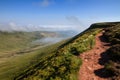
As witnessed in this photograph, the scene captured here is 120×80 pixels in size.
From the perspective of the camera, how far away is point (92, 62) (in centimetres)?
3353

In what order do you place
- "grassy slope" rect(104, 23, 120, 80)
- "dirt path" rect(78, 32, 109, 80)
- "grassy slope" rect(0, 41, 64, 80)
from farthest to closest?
1. "grassy slope" rect(0, 41, 64, 80)
2. "dirt path" rect(78, 32, 109, 80)
3. "grassy slope" rect(104, 23, 120, 80)

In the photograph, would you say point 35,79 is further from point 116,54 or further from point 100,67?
point 116,54

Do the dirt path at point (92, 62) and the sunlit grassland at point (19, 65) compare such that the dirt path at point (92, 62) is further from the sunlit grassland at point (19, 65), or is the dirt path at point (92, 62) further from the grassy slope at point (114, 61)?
the sunlit grassland at point (19, 65)

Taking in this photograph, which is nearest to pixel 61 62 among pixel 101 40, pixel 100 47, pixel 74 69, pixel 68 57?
pixel 68 57

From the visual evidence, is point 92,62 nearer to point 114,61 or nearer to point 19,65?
point 114,61

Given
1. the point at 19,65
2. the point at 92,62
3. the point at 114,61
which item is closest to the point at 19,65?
the point at 19,65

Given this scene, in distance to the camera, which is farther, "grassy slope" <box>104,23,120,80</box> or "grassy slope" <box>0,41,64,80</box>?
"grassy slope" <box>0,41,64,80</box>

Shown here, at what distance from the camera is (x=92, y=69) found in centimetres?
3147

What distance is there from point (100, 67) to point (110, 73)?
8.82ft

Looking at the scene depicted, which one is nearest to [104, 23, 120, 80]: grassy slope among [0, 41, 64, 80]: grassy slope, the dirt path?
the dirt path

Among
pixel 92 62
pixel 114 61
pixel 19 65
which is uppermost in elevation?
pixel 114 61

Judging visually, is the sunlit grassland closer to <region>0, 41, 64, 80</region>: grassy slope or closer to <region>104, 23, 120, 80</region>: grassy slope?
<region>0, 41, 64, 80</region>: grassy slope

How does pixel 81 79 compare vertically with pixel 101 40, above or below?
below

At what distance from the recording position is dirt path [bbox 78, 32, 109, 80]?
29.8 meters
